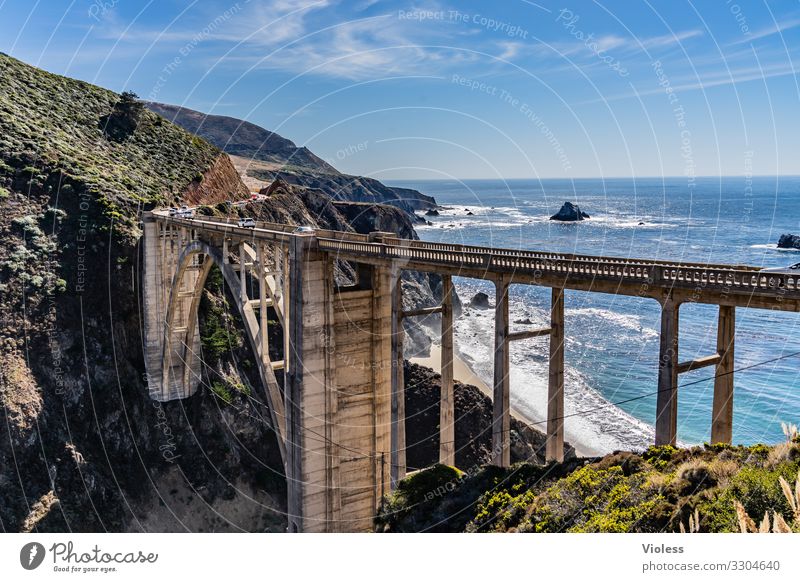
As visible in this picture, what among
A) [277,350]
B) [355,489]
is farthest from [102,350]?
[355,489]

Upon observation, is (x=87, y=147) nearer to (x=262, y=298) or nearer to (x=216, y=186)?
(x=216, y=186)

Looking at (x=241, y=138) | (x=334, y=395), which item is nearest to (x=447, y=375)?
(x=334, y=395)

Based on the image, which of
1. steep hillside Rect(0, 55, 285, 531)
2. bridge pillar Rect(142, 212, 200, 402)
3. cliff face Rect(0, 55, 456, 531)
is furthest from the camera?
bridge pillar Rect(142, 212, 200, 402)

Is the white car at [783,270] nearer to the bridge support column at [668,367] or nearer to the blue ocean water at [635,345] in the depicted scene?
the bridge support column at [668,367]

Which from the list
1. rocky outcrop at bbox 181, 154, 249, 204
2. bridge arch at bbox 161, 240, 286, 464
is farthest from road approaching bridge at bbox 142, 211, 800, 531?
rocky outcrop at bbox 181, 154, 249, 204

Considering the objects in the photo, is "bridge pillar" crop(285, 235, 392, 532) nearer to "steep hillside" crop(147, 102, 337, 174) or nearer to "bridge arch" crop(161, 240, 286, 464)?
"bridge arch" crop(161, 240, 286, 464)

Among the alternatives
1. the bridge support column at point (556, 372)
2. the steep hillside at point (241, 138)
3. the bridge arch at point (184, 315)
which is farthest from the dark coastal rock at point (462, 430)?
the steep hillside at point (241, 138)
